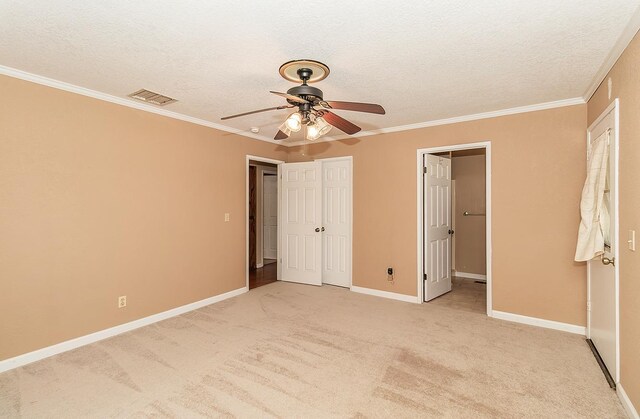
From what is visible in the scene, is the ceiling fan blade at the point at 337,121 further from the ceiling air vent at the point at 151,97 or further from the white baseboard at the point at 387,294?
the white baseboard at the point at 387,294

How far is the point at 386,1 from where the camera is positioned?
1729mm

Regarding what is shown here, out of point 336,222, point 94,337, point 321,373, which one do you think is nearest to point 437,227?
point 336,222

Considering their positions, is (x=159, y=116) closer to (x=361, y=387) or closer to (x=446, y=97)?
(x=446, y=97)

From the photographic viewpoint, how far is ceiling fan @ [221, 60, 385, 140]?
224cm

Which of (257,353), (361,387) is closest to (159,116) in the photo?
(257,353)

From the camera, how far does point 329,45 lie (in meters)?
2.19

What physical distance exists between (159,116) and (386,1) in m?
3.02

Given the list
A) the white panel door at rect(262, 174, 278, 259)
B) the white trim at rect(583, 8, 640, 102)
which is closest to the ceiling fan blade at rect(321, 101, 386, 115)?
the white trim at rect(583, 8, 640, 102)

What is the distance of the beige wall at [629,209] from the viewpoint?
1.97 m

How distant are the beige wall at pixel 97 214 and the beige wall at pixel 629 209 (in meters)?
4.21

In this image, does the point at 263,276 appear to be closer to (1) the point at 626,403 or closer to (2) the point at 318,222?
(2) the point at 318,222

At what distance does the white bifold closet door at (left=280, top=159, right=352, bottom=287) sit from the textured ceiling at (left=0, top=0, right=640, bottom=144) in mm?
2136

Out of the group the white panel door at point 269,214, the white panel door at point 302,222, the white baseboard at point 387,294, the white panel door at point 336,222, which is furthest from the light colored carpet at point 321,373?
the white panel door at point 269,214

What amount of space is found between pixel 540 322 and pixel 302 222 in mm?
3543
